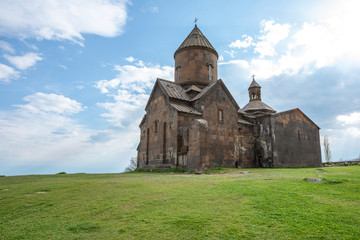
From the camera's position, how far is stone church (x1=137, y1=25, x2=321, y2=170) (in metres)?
15.4

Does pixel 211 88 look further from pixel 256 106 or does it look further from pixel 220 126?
pixel 256 106

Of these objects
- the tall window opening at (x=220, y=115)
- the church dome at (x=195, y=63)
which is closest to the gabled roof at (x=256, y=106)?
the church dome at (x=195, y=63)

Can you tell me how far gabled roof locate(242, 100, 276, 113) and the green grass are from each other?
2094 cm

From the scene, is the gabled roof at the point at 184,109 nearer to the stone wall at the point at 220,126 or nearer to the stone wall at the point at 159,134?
the stone wall at the point at 159,134

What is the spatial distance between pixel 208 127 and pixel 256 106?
14530 mm

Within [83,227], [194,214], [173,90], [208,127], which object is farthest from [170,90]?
[83,227]

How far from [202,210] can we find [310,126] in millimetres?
24267

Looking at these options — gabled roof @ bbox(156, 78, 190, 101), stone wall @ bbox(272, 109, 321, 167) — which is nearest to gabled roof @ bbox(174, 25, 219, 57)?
gabled roof @ bbox(156, 78, 190, 101)

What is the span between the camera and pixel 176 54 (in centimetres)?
2150

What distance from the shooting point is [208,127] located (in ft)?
46.9

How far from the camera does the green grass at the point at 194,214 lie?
347 cm

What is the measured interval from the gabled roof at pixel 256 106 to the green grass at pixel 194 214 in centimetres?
2094

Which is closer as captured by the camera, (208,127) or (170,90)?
(208,127)

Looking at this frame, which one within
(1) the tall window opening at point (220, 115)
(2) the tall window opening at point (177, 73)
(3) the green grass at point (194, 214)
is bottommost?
(3) the green grass at point (194, 214)
